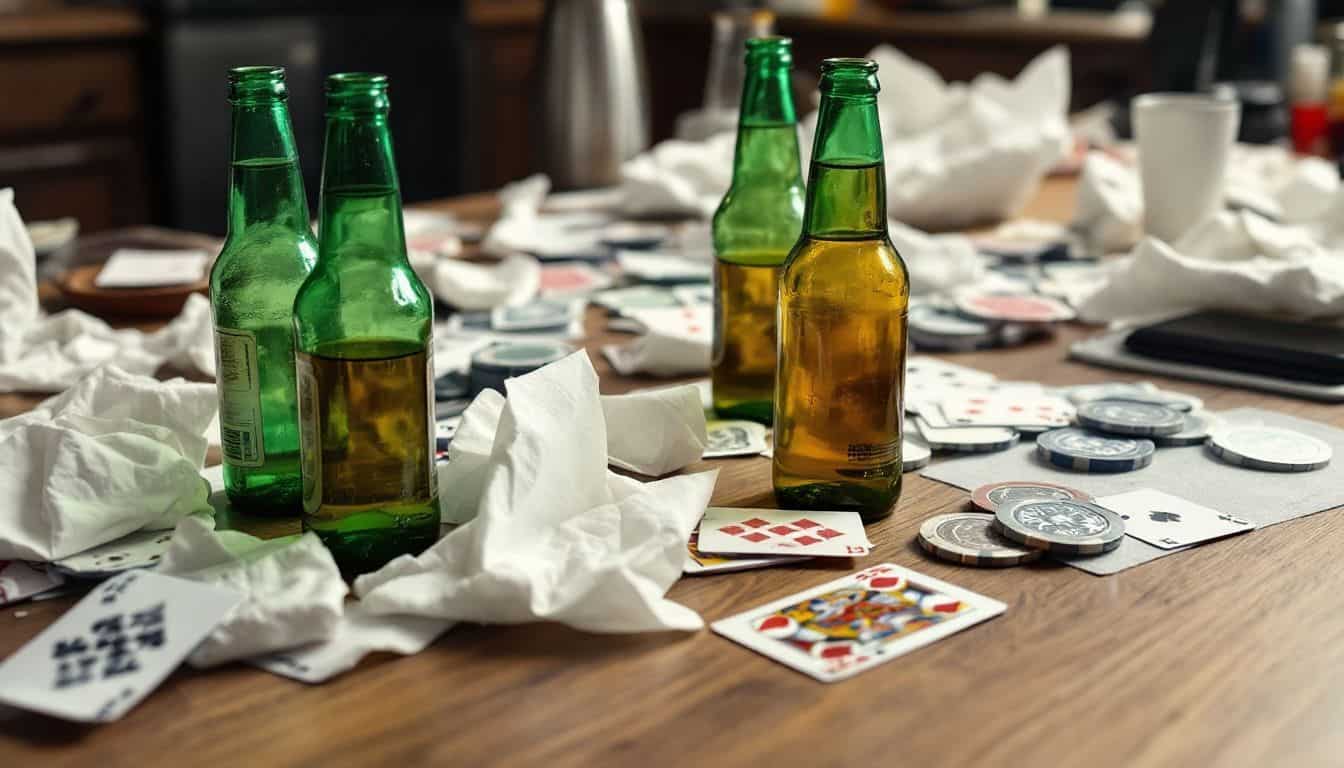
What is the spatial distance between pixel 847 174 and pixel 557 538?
28cm

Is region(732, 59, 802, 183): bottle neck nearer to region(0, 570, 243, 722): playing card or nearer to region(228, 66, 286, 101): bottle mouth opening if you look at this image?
region(228, 66, 286, 101): bottle mouth opening

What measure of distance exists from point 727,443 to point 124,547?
414mm

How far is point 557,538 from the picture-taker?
0.77 meters

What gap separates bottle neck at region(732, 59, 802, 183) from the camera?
109 cm

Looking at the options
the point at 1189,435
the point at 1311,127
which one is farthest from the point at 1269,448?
the point at 1311,127

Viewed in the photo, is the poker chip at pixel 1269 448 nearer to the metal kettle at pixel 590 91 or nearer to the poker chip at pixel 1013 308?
the poker chip at pixel 1013 308

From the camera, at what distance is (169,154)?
345 centimetres

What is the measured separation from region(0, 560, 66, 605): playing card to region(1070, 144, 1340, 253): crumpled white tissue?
125 cm

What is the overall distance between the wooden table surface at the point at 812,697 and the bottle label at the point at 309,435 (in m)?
0.12

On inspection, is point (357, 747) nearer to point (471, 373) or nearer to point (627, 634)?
point (627, 634)

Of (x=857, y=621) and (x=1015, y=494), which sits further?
(x=1015, y=494)

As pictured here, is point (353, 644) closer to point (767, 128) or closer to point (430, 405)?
point (430, 405)

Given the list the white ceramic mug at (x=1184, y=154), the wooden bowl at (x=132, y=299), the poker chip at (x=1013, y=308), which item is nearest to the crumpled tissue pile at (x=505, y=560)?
the poker chip at (x=1013, y=308)

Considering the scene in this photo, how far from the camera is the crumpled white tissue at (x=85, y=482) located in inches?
30.6
